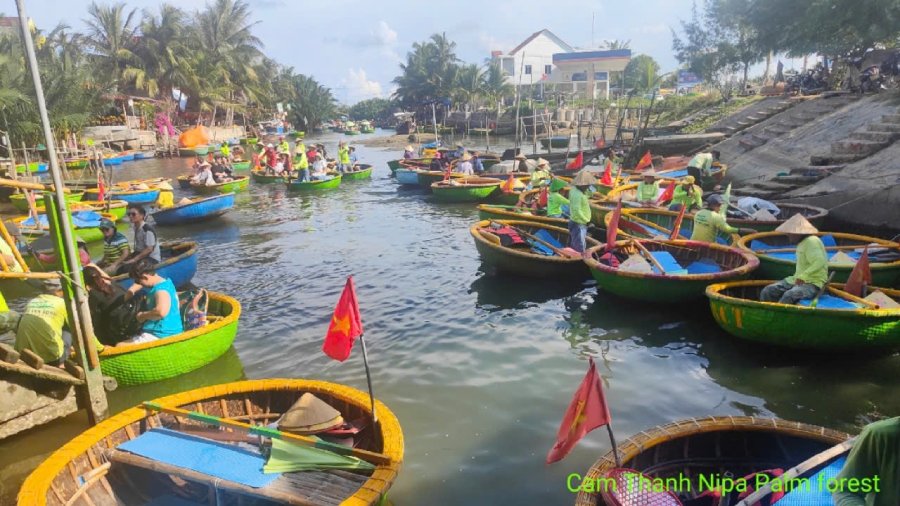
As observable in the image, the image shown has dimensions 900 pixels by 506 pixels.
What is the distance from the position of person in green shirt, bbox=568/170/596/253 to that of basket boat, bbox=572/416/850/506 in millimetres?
6813

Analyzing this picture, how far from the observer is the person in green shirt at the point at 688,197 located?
13.5m

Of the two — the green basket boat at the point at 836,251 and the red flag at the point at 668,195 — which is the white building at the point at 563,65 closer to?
the red flag at the point at 668,195

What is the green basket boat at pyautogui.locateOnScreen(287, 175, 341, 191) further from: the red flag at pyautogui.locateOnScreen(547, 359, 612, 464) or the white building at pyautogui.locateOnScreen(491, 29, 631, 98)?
the white building at pyautogui.locateOnScreen(491, 29, 631, 98)

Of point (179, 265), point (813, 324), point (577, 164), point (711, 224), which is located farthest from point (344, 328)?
point (577, 164)

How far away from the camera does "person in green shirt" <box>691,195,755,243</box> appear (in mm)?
10625

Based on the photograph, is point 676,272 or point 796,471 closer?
point 796,471

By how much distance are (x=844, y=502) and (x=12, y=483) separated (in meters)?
7.07

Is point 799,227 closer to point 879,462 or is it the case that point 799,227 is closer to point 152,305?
point 879,462

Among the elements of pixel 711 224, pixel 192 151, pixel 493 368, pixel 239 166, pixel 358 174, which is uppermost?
pixel 192 151

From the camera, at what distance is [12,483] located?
575cm

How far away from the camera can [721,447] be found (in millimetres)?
4773

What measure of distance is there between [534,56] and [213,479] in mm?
61569

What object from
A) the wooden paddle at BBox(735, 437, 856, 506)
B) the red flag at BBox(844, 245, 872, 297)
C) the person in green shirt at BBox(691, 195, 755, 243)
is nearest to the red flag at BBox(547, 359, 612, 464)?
the wooden paddle at BBox(735, 437, 856, 506)

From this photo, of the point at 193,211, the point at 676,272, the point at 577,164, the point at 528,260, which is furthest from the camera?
the point at 577,164
